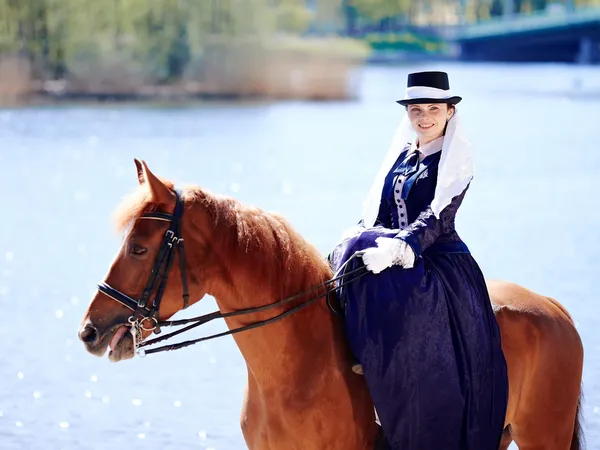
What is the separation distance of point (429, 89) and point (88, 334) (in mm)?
1593

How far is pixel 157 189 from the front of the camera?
371cm

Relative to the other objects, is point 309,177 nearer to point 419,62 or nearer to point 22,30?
point 22,30

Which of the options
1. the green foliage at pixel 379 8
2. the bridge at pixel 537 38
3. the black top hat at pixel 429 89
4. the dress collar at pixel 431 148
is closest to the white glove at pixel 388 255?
the dress collar at pixel 431 148

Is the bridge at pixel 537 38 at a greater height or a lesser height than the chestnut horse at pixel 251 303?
lesser

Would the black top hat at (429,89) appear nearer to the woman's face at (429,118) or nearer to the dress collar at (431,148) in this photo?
the woman's face at (429,118)

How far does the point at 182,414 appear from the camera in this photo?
781 cm

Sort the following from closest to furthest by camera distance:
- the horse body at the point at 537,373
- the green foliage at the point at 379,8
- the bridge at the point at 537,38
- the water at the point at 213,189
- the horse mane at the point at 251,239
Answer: the horse mane at the point at 251,239 < the horse body at the point at 537,373 < the water at the point at 213,189 < the bridge at the point at 537,38 < the green foliage at the point at 379,8

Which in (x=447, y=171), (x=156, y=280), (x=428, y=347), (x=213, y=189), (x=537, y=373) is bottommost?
(x=213, y=189)

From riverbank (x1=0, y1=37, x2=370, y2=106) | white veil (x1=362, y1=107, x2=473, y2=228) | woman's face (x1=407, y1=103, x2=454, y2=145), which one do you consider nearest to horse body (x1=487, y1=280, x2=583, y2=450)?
white veil (x1=362, y1=107, x2=473, y2=228)

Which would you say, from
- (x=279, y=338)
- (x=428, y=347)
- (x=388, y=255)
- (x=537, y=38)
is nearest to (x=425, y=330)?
(x=428, y=347)

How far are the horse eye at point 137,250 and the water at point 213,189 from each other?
39 centimetres

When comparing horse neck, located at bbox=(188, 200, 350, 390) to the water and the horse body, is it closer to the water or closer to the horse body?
the water

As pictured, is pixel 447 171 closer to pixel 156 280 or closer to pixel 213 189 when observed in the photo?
pixel 156 280

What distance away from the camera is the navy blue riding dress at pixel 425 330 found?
13.0ft
